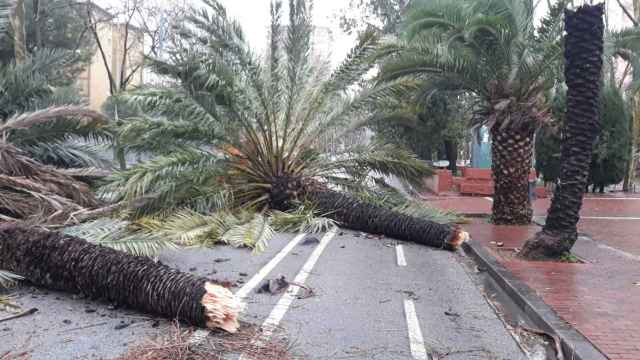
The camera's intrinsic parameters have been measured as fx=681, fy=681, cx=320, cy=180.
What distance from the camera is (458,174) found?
2880 centimetres

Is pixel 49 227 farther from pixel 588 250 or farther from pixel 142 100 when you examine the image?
pixel 588 250

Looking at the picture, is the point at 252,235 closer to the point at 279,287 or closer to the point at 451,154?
the point at 279,287

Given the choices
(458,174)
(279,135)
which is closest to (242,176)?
(279,135)

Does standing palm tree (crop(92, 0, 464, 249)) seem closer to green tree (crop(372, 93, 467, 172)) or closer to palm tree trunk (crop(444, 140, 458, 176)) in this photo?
green tree (crop(372, 93, 467, 172))

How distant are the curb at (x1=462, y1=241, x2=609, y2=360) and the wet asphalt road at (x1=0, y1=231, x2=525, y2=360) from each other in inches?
14.7

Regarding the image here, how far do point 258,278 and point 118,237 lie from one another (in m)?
1.68

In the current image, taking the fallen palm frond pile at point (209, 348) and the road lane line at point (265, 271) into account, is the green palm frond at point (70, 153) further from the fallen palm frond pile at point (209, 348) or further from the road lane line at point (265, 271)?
the fallen palm frond pile at point (209, 348)

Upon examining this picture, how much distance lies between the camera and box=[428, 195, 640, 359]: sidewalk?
6.02m

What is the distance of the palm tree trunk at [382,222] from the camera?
35.2 ft

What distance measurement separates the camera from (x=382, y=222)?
11242mm

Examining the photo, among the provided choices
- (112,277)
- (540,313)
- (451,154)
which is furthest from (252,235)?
(451,154)

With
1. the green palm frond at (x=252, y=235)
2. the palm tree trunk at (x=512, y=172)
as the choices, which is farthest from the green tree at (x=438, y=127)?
the green palm frond at (x=252, y=235)

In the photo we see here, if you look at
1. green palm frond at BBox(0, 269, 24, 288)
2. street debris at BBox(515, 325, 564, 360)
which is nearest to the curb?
street debris at BBox(515, 325, 564, 360)

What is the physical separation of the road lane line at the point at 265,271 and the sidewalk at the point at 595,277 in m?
3.04
